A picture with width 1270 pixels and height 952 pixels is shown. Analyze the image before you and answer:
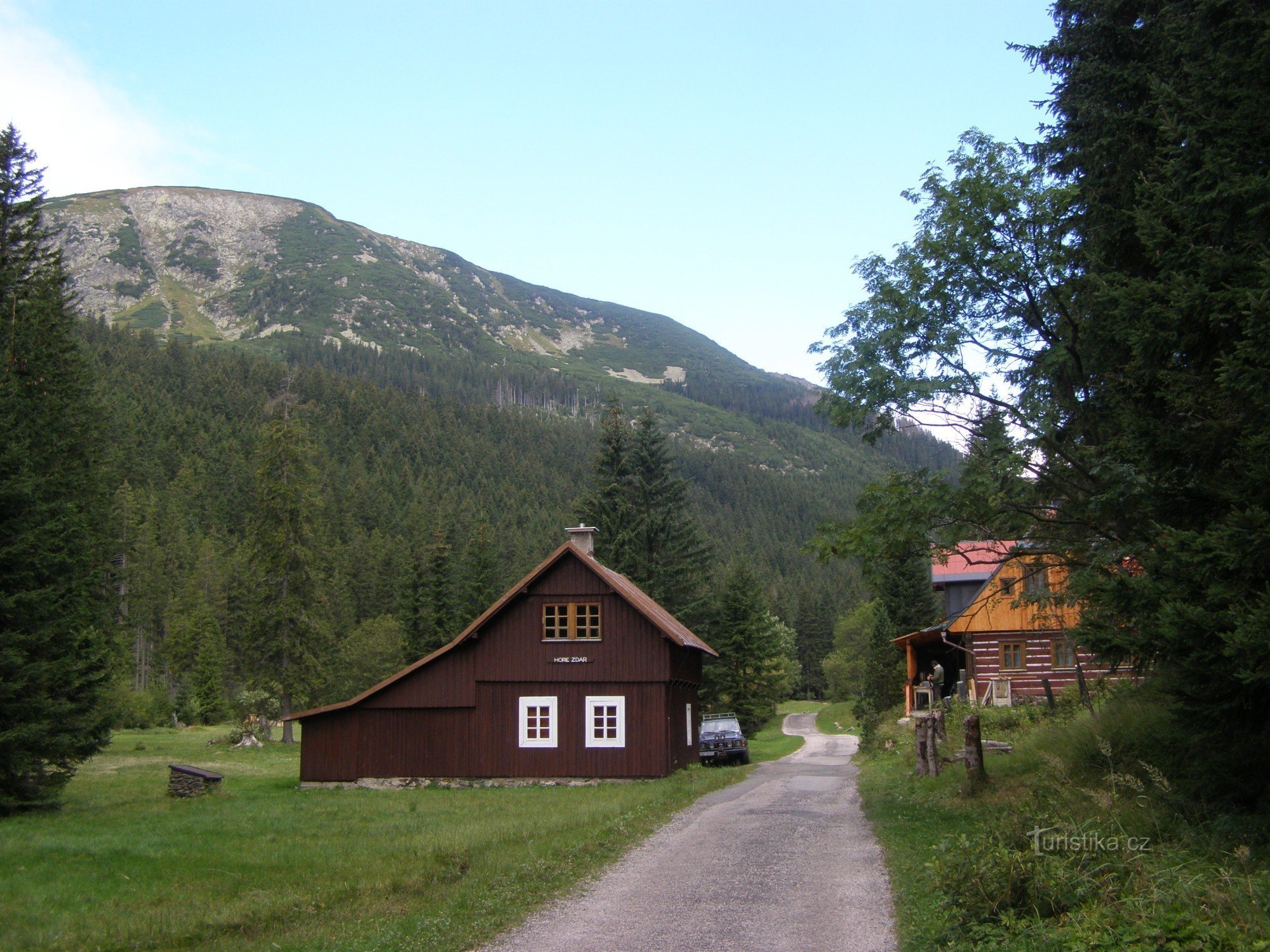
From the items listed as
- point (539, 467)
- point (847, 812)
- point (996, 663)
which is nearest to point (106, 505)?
point (847, 812)

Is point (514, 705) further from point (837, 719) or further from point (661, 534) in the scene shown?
point (837, 719)

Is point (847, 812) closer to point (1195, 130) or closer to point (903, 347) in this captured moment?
point (903, 347)

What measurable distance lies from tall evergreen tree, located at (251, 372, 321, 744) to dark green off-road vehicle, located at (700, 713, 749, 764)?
19.5m

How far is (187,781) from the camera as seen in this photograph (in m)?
23.2

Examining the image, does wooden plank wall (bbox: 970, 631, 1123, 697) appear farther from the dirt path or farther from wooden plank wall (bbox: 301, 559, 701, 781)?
the dirt path

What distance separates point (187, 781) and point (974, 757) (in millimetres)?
18406

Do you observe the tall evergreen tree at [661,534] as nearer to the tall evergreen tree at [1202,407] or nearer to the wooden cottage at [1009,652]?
the wooden cottage at [1009,652]

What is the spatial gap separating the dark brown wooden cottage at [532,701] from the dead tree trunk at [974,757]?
40.9 feet

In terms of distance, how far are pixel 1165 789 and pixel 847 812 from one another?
8.85 meters

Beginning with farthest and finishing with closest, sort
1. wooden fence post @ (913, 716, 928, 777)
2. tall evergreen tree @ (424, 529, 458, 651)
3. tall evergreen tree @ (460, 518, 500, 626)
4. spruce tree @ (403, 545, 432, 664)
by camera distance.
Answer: tall evergreen tree @ (460, 518, 500, 626) → spruce tree @ (403, 545, 432, 664) → tall evergreen tree @ (424, 529, 458, 651) → wooden fence post @ (913, 716, 928, 777)

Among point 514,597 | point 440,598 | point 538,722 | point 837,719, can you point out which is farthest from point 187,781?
point 837,719

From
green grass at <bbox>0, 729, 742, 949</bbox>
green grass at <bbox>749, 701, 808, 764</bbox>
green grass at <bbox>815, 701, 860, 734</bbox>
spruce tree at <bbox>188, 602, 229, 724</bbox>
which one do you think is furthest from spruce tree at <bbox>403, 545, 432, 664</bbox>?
green grass at <bbox>0, 729, 742, 949</bbox>

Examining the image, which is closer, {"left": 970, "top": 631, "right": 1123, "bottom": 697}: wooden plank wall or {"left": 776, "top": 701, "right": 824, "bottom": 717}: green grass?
{"left": 970, "top": 631, "right": 1123, "bottom": 697}: wooden plank wall

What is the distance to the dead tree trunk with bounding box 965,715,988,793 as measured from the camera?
16.1m
